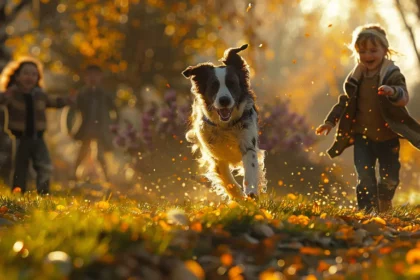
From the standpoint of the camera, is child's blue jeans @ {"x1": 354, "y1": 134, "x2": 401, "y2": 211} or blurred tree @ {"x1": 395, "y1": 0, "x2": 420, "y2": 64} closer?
child's blue jeans @ {"x1": 354, "y1": 134, "x2": 401, "y2": 211}

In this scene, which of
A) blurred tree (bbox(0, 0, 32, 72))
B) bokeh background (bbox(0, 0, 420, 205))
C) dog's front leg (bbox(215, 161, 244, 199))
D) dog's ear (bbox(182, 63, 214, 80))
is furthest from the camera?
blurred tree (bbox(0, 0, 32, 72))

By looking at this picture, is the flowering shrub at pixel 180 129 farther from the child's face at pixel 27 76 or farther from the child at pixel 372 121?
the child at pixel 372 121

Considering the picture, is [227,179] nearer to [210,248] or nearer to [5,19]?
[210,248]

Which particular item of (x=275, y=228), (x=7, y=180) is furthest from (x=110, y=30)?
(x=275, y=228)

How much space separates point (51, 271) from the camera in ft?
10.6

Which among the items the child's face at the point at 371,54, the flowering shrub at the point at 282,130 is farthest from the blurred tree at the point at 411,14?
the child's face at the point at 371,54

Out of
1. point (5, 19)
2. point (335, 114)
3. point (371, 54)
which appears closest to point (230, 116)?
point (335, 114)

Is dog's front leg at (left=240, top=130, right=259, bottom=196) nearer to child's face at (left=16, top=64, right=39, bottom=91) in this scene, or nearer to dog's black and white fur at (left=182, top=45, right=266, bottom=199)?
dog's black and white fur at (left=182, top=45, right=266, bottom=199)

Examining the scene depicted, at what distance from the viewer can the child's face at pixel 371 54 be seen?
26.7ft

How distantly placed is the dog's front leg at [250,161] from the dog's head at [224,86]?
0.92 ft

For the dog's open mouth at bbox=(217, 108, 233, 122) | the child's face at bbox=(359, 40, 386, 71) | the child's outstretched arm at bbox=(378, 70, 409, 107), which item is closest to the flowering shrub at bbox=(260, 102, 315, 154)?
the child's face at bbox=(359, 40, 386, 71)

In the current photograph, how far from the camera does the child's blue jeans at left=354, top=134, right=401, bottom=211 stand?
26.8 ft

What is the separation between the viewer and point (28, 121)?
11031mm

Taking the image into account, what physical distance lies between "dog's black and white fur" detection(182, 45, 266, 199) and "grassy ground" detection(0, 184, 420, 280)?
2125mm
